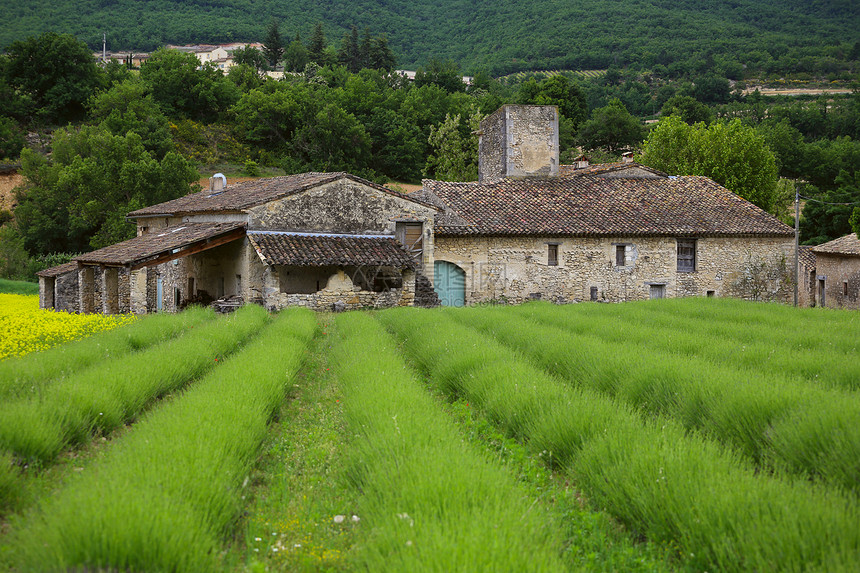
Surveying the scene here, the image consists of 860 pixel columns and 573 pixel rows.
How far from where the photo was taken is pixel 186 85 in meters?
50.9

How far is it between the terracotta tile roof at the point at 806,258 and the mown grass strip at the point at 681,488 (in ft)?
87.1

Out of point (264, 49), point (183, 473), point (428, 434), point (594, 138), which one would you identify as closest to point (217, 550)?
point (183, 473)

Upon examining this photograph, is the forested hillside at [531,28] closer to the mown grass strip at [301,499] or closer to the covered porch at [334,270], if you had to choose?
the covered porch at [334,270]

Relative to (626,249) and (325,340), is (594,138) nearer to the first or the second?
(626,249)

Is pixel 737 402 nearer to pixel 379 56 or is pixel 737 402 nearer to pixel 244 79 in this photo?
pixel 244 79

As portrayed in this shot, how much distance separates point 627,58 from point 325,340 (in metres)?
101

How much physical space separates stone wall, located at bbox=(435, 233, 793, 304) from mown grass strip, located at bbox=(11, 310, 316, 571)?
16.9 m

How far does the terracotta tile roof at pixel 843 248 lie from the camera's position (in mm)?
24344

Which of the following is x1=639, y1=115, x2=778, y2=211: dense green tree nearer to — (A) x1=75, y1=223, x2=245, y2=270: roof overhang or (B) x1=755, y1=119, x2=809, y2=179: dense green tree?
(B) x1=755, y1=119, x2=809, y2=179: dense green tree

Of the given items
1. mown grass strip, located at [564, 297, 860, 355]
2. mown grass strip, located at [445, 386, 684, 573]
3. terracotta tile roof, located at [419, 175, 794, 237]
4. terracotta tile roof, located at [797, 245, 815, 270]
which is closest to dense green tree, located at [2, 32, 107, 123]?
terracotta tile roof, located at [419, 175, 794, 237]

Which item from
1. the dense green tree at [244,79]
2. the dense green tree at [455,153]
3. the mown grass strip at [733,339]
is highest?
the dense green tree at [244,79]

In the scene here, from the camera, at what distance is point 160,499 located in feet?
10.9

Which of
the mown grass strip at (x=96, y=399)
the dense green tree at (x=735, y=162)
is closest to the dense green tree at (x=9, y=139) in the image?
the mown grass strip at (x=96, y=399)

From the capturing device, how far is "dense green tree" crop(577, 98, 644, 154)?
54438mm
